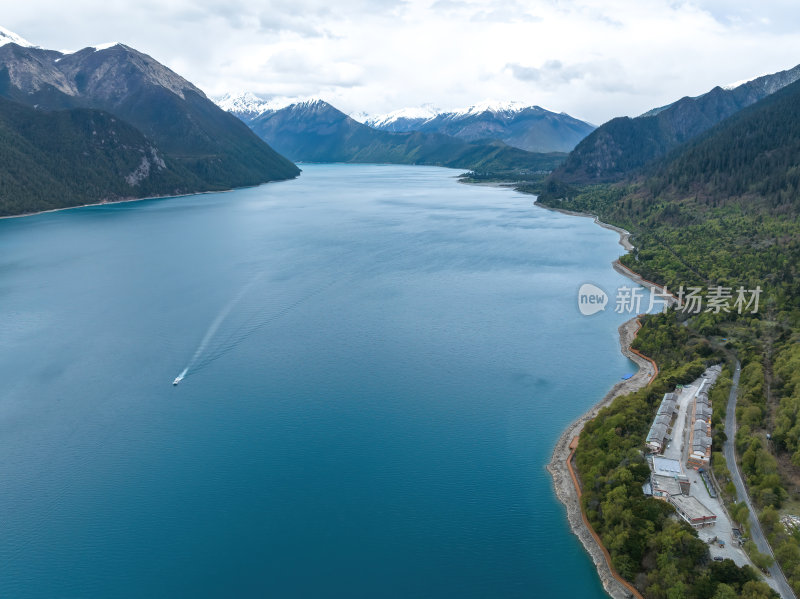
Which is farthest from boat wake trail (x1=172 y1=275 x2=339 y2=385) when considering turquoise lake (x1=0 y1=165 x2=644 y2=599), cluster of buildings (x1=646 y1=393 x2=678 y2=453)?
cluster of buildings (x1=646 y1=393 x2=678 y2=453)

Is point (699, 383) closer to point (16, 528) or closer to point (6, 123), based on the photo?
point (16, 528)

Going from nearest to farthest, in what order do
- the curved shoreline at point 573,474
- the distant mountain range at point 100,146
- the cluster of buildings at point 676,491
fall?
1. the curved shoreline at point 573,474
2. the cluster of buildings at point 676,491
3. the distant mountain range at point 100,146

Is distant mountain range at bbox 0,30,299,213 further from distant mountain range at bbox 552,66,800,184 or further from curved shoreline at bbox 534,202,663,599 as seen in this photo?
curved shoreline at bbox 534,202,663,599

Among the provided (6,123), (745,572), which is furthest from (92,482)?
(6,123)

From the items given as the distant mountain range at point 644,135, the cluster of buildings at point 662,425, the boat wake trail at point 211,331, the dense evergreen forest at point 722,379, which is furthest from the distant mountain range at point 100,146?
the cluster of buildings at point 662,425

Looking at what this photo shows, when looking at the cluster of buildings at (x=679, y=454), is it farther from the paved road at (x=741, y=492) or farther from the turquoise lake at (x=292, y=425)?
the turquoise lake at (x=292, y=425)

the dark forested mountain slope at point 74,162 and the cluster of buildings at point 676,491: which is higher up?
the dark forested mountain slope at point 74,162

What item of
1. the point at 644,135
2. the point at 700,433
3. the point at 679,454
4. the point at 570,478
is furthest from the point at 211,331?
the point at 644,135

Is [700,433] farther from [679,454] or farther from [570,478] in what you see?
[570,478]
